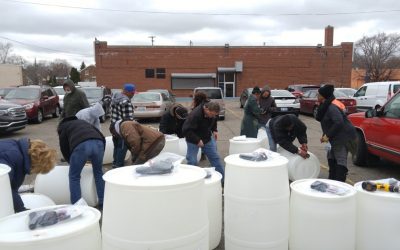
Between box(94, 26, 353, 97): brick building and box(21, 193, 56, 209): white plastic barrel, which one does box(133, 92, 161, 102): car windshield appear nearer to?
box(21, 193, 56, 209): white plastic barrel

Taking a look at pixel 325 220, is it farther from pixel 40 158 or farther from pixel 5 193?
pixel 5 193

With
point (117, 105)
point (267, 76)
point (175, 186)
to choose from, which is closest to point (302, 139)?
point (117, 105)

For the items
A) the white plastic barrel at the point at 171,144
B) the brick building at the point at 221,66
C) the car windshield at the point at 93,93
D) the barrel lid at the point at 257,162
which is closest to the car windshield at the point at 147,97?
the car windshield at the point at 93,93

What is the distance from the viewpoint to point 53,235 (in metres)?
2.25

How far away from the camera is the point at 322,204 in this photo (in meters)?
3.19

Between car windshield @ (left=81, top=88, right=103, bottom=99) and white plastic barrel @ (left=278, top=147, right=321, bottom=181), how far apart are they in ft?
45.4

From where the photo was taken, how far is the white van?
15.2 m

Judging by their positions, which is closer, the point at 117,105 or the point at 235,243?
the point at 235,243

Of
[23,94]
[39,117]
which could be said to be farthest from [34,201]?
[23,94]

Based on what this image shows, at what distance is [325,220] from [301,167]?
2890 millimetres

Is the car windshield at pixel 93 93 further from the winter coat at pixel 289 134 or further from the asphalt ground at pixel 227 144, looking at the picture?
the winter coat at pixel 289 134

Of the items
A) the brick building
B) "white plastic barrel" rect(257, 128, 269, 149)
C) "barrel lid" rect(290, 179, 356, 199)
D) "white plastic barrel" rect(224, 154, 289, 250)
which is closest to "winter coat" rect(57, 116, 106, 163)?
"white plastic barrel" rect(224, 154, 289, 250)

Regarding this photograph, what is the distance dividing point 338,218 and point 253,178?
2.66 feet

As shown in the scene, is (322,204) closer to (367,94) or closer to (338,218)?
(338,218)
